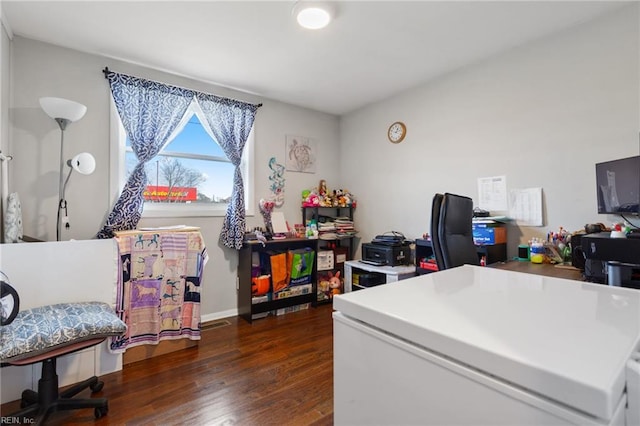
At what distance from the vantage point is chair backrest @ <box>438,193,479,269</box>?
1552mm

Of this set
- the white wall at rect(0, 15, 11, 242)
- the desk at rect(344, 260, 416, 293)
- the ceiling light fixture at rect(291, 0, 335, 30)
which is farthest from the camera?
the desk at rect(344, 260, 416, 293)

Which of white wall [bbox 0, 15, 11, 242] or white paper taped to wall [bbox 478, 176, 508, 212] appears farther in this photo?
white paper taped to wall [bbox 478, 176, 508, 212]

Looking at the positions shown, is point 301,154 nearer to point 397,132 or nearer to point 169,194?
point 397,132

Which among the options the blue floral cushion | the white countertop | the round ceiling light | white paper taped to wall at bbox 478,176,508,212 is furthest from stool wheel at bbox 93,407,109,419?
white paper taped to wall at bbox 478,176,508,212

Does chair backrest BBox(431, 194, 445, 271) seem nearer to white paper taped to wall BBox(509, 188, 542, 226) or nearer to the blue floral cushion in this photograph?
white paper taped to wall BBox(509, 188, 542, 226)

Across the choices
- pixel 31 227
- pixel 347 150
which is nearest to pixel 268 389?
pixel 31 227

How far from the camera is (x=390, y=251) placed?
3.12 metres

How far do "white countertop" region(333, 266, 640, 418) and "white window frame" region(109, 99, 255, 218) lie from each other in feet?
8.48

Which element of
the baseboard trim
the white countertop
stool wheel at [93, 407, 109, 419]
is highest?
the white countertop

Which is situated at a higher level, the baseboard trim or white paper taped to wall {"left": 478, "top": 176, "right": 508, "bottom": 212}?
white paper taped to wall {"left": 478, "top": 176, "right": 508, "bottom": 212}

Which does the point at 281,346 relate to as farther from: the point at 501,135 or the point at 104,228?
the point at 501,135

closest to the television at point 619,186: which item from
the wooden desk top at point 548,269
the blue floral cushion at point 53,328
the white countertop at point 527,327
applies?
the wooden desk top at point 548,269

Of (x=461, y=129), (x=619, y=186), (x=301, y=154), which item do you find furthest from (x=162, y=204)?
(x=619, y=186)

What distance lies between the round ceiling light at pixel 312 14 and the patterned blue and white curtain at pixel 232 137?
1.38 metres
